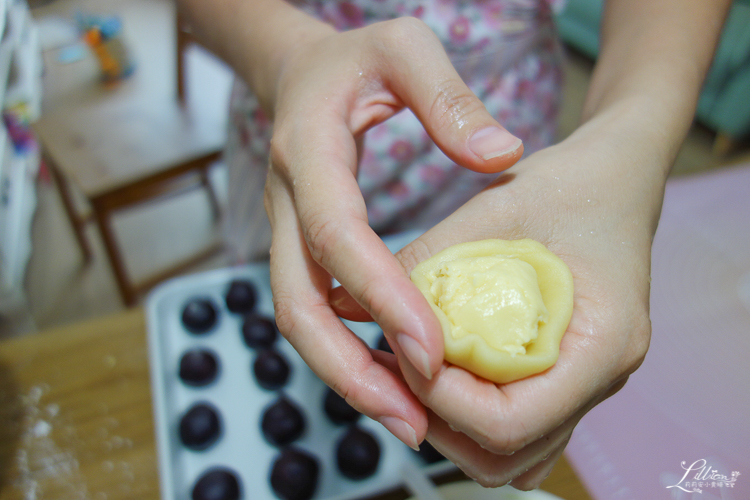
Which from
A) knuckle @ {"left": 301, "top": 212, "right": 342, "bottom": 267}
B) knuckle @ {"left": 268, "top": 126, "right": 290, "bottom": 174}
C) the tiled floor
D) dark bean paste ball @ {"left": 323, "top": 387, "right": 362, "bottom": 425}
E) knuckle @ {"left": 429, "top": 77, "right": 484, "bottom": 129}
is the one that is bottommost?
the tiled floor

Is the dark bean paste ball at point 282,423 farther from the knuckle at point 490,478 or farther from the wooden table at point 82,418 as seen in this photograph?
the knuckle at point 490,478

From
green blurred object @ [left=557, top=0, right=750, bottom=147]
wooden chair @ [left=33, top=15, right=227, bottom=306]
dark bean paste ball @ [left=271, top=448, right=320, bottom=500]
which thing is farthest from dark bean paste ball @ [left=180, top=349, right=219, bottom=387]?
green blurred object @ [left=557, top=0, right=750, bottom=147]

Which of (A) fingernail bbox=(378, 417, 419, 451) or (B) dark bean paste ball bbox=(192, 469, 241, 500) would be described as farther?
→ (B) dark bean paste ball bbox=(192, 469, 241, 500)

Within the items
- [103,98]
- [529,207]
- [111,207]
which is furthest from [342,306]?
[103,98]

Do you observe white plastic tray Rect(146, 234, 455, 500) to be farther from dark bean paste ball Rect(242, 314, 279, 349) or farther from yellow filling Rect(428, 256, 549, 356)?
yellow filling Rect(428, 256, 549, 356)

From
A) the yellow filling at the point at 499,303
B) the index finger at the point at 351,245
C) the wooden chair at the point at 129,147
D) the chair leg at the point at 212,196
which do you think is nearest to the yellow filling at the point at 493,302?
the yellow filling at the point at 499,303

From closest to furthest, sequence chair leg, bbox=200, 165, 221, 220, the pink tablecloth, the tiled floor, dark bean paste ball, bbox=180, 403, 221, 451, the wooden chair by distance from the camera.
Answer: the pink tablecloth → dark bean paste ball, bbox=180, 403, 221, 451 → the wooden chair → the tiled floor → chair leg, bbox=200, 165, 221, 220

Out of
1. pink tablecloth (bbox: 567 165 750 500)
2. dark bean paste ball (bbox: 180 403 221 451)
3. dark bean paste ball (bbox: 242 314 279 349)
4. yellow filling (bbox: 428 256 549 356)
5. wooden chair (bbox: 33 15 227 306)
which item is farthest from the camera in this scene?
wooden chair (bbox: 33 15 227 306)

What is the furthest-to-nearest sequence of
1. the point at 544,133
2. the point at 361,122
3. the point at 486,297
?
the point at 544,133 < the point at 361,122 < the point at 486,297

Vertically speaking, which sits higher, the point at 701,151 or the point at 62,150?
the point at 62,150

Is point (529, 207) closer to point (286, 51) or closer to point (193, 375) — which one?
point (286, 51)
